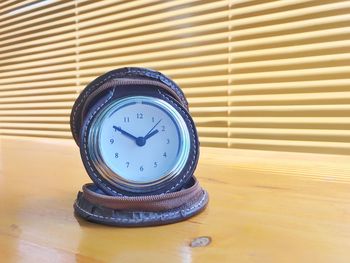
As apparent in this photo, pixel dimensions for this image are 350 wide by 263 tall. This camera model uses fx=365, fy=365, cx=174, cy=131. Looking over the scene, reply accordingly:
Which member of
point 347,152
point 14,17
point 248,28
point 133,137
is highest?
point 14,17

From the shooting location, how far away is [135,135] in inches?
18.3

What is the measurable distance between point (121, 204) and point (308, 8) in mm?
836

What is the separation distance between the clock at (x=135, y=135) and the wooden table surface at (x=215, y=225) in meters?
0.06

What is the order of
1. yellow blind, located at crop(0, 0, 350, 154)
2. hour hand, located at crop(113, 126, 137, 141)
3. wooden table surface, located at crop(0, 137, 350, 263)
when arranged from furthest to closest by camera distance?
yellow blind, located at crop(0, 0, 350, 154)
hour hand, located at crop(113, 126, 137, 141)
wooden table surface, located at crop(0, 137, 350, 263)

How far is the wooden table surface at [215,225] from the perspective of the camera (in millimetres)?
353

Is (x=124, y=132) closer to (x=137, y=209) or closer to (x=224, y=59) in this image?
(x=137, y=209)

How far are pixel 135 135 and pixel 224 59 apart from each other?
79cm

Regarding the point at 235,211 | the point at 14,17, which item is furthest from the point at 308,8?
the point at 14,17

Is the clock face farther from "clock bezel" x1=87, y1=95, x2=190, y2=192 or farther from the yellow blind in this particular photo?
the yellow blind

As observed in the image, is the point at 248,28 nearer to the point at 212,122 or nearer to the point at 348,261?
the point at 212,122

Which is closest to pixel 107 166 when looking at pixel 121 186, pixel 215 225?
pixel 121 186

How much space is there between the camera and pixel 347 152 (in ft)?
3.17

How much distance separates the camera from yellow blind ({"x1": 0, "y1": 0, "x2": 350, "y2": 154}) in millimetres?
1001

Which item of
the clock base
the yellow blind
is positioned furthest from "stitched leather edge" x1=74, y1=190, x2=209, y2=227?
the yellow blind
